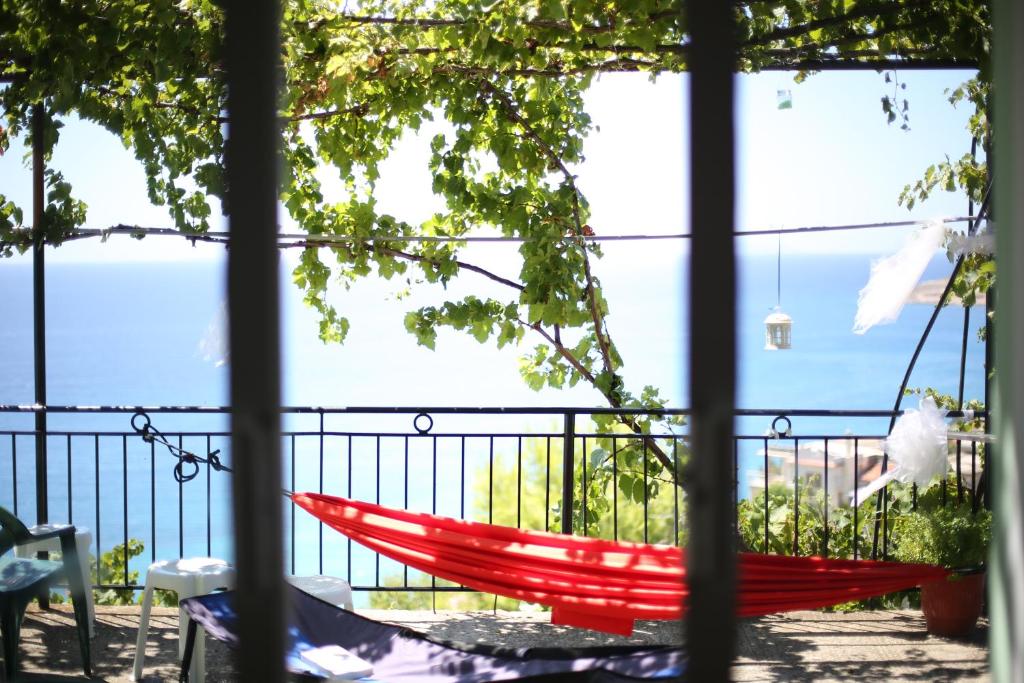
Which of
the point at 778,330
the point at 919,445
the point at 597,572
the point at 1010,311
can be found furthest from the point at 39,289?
the point at 778,330

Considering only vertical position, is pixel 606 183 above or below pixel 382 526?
above

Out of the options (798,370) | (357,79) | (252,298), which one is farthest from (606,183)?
(252,298)

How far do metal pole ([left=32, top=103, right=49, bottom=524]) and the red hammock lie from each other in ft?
4.84

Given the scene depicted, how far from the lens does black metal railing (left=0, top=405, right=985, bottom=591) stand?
411cm

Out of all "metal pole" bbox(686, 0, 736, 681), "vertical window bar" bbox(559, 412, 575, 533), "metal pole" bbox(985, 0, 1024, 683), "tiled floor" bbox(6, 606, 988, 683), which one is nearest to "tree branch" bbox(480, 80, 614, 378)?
"vertical window bar" bbox(559, 412, 575, 533)

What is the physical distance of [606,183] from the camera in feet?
110

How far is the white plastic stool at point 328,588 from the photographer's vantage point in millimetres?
2752

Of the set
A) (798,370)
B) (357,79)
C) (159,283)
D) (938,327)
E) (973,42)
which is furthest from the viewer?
(159,283)

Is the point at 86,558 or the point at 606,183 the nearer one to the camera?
the point at 86,558

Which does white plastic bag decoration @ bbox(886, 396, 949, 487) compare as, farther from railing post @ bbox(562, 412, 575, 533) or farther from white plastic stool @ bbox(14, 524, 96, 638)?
white plastic stool @ bbox(14, 524, 96, 638)

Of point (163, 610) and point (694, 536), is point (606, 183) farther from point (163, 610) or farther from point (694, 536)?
point (694, 536)

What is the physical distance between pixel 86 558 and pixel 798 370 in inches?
1373

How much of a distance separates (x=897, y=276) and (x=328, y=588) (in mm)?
2446

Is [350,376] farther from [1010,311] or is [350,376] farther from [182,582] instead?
[1010,311]
